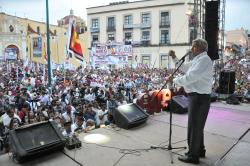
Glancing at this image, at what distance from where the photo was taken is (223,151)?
139 inches

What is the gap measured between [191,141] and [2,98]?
9.22m

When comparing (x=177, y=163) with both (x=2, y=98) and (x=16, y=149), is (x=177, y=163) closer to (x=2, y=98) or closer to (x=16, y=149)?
(x=16, y=149)

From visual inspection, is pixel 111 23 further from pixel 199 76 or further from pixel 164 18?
pixel 199 76

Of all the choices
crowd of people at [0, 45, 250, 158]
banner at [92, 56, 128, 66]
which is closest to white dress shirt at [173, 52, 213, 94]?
crowd of people at [0, 45, 250, 158]

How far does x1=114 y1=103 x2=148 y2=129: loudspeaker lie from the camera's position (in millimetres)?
4527

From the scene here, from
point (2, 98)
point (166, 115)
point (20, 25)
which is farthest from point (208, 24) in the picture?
point (20, 25)

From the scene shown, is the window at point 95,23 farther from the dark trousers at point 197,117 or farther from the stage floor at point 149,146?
the dark trousers at point 197,117

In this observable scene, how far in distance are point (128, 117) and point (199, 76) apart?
1957 millimetres

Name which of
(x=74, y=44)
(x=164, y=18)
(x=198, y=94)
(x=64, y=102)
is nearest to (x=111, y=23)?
(x=164, y=18)

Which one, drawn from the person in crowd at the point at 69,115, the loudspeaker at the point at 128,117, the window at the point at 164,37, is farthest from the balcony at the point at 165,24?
the loudspeaker at the point at 128,117

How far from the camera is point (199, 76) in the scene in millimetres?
2947

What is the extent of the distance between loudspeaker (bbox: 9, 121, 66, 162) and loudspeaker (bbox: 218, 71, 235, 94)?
19.5ft

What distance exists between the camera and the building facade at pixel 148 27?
1298 inches

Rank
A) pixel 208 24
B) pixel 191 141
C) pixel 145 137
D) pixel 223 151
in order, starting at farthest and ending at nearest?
pixel 208 24 → pixel 145 137 → pixel 223 151 → pixel 191 141
